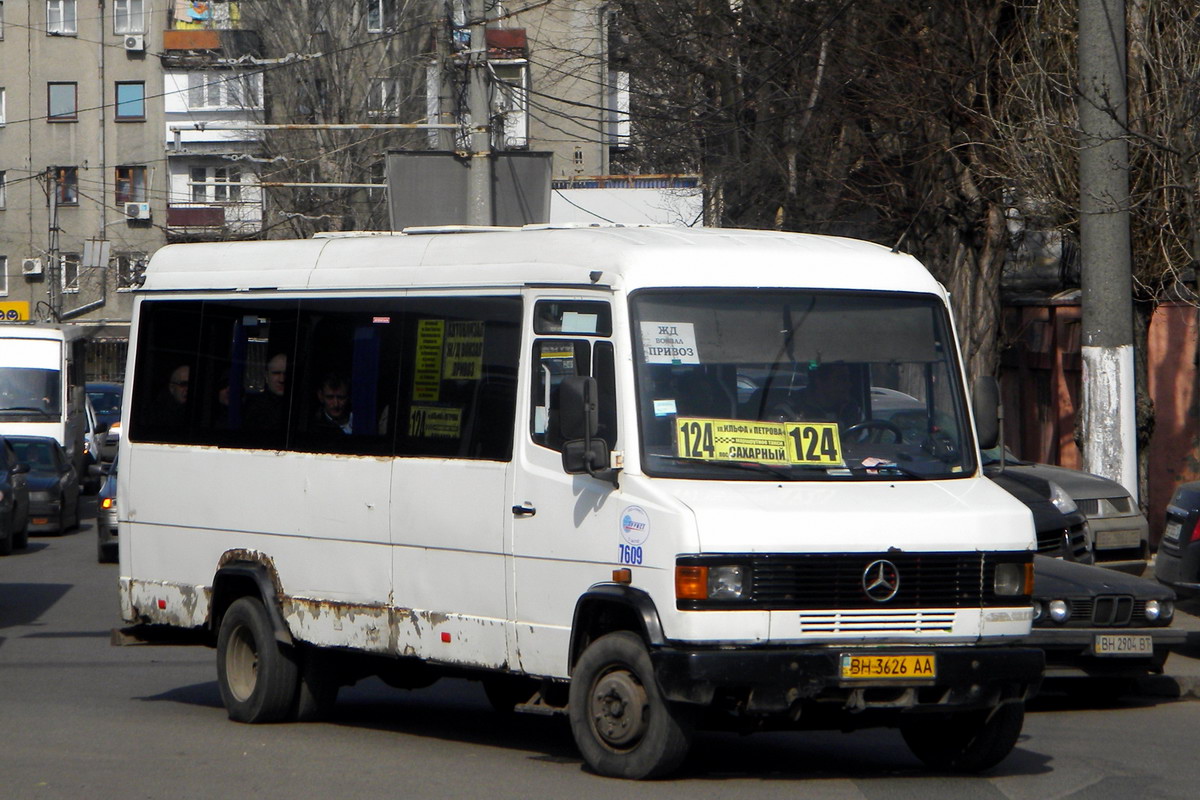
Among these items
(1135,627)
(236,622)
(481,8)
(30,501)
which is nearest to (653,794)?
(236,622)

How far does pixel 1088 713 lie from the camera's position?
10.5 m

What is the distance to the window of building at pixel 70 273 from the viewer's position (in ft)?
204

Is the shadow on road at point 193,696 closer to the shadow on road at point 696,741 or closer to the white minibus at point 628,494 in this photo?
the shadow on road at point 696,741

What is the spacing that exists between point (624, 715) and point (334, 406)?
265 centimetres

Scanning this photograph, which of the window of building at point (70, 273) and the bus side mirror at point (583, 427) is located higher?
the window of building at point (70, 273)

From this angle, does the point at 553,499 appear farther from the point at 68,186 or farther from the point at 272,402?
the point at 68,186

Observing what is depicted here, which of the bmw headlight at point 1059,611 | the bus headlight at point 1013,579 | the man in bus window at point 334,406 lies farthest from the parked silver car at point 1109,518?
the man in bus window at point 334,406

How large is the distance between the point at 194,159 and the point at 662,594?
55.6m

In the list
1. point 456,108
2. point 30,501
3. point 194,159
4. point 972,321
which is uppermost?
point 194,159

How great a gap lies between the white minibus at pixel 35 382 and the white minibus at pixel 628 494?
2194cm

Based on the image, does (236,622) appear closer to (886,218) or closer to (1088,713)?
(1088,713)

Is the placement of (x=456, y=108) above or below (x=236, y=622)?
above

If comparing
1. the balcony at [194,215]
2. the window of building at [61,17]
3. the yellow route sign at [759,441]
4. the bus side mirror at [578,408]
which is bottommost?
the yellow route sign at [759,441]

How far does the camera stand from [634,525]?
24.0 ft
